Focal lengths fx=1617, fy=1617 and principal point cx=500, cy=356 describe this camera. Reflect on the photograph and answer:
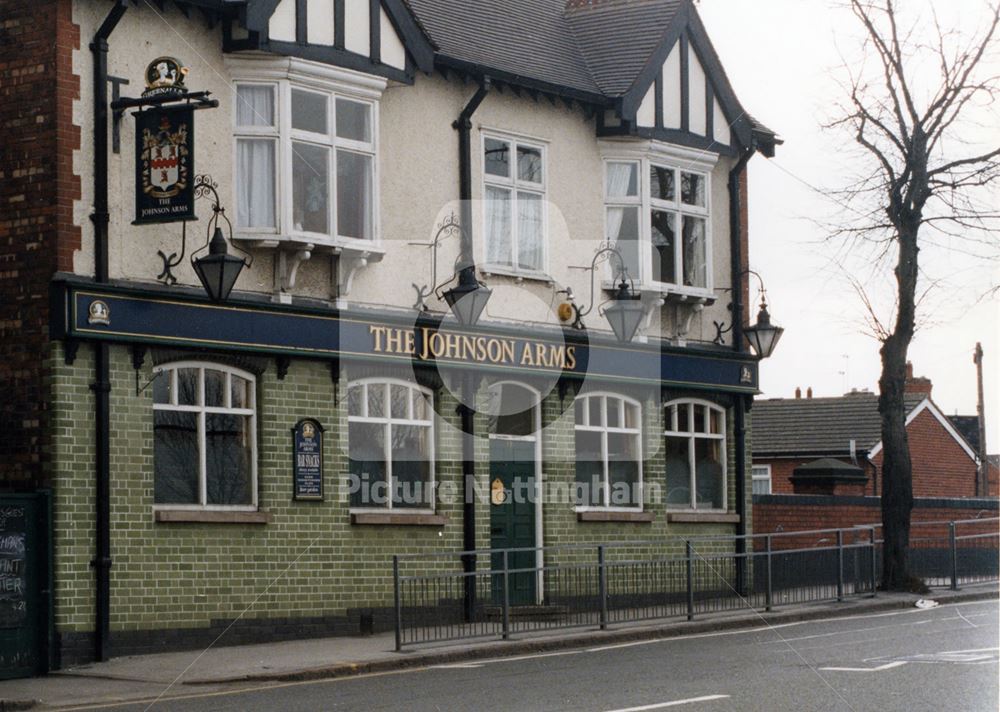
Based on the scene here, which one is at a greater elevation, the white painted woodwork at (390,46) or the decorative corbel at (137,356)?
the white painted woodwork at (390,46)

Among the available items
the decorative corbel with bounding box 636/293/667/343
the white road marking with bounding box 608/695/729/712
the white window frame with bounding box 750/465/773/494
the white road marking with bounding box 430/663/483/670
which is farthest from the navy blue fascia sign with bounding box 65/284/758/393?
the white window frame with bounding box 750/465/773/494

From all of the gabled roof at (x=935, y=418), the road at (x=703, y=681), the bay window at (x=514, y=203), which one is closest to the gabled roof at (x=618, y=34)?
the bay window at (x=514, y=203)

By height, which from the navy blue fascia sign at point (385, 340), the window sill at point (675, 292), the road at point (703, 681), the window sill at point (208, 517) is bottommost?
the road at point (703, 681)

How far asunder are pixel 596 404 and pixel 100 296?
9.56 meters

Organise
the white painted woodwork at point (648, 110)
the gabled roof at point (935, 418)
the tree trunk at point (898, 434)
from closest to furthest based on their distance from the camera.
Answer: the white painted woodwork at point (648, 110) → the tree trunk at point (898, 434) → the gabled roof at point (935, 418)

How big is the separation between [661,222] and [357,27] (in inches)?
285

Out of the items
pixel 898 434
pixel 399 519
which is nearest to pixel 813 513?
pixel 898 434

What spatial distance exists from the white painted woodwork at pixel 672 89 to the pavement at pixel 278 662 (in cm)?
834

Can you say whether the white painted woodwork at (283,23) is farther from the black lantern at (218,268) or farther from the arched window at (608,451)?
the arched window at (608,451)

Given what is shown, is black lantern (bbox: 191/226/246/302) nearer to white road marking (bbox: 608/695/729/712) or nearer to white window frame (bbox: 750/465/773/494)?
white road marking (bbox: 608/695/729/712)

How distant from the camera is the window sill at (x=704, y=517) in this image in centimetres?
2654

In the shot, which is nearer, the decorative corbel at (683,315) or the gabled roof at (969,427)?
the decorative corbel at (683,315)

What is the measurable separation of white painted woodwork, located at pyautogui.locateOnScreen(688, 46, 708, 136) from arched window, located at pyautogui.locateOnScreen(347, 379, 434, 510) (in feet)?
24.5

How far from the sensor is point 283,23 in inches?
794
